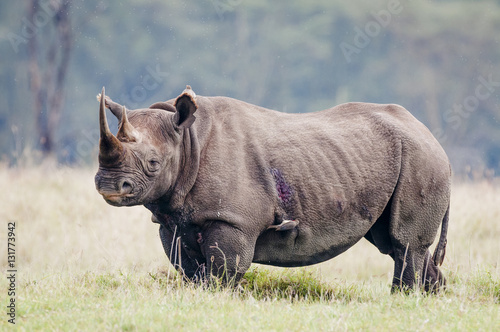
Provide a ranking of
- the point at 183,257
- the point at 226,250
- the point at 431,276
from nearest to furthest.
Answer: the point at 226,250 < the point at 183,257 < the point at 431,276

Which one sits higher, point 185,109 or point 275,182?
point 185,109

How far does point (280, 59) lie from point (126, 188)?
26.6 m

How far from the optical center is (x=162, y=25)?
102 ft

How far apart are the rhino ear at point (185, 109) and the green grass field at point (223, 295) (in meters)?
1.28

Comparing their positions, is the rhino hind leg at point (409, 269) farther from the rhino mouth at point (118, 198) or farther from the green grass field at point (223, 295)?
the rhino mouth at point (118, 198)

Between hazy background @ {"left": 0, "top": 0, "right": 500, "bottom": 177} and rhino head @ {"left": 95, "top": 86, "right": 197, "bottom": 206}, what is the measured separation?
24.0 m

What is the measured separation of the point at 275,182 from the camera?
564 cm

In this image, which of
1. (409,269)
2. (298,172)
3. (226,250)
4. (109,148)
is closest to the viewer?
(109,148)

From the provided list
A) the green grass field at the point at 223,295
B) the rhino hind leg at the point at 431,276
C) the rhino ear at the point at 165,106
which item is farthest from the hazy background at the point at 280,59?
the rhino ear at the point at 165,106

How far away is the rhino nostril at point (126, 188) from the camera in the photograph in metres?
5.03

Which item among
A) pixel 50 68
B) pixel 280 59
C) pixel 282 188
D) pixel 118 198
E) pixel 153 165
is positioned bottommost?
pixel 118 198

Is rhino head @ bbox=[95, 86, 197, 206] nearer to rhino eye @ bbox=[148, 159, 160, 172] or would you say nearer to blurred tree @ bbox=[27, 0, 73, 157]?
rhino eye @ bbox=[148, 159, 160, 172]

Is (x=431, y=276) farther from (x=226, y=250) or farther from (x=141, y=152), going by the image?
(x=141, y=152)

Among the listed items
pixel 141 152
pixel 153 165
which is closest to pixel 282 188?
pixel 153 165
